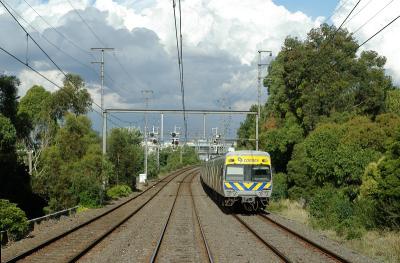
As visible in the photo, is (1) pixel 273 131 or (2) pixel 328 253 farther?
(1) pixel 273 131

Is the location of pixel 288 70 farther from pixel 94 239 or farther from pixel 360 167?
pixel 94 239

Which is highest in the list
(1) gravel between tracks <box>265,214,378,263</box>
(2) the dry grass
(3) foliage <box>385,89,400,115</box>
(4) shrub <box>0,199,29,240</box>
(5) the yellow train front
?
(3) foliage <box>385,89,400,115</box>

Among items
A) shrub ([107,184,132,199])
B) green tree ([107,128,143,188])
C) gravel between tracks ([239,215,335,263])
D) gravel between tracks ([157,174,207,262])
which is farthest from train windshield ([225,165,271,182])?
green tree ([107,128,143,188])

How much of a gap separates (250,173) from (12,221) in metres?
12.8

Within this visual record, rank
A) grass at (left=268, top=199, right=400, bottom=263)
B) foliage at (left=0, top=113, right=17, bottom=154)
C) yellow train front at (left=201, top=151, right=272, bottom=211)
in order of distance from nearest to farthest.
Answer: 1. grass at (left=268, top=199, right=400, bottom=263)
2. yellow train front at (left=201, top=151, right=272, bottom=211)
3. foliage at (left=0, top=113, right=17, bottom=154)

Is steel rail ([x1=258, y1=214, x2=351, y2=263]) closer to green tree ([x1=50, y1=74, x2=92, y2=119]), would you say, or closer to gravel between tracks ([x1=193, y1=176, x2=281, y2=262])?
gravel between tracks ([x1=193, y1=176, x2=281, y2=262])

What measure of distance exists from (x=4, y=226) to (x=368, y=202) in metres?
14.7

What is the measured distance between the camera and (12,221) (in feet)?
60.1

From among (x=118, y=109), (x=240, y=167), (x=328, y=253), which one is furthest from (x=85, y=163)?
(x=328, y=253)

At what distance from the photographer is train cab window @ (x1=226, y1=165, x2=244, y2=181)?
27.7 metres

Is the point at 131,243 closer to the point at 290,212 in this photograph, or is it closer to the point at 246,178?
the point at 246,178

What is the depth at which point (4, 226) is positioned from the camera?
58.4ft

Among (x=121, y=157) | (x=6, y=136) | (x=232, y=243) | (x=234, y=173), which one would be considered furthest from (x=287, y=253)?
(x=121, y=157)

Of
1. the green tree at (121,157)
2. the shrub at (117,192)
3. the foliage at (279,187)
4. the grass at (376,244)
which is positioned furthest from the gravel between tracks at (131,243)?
the green tree at (121,157)
